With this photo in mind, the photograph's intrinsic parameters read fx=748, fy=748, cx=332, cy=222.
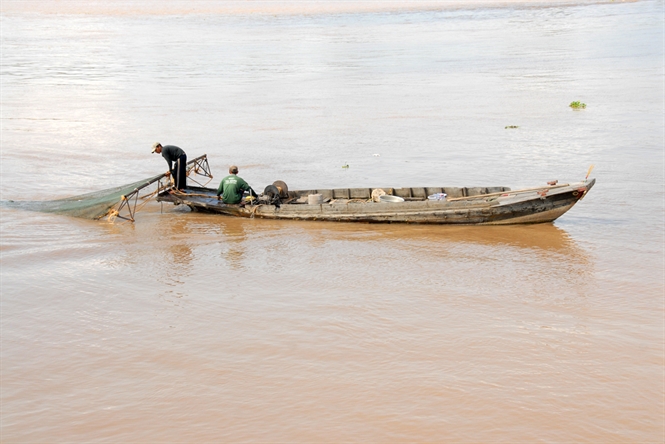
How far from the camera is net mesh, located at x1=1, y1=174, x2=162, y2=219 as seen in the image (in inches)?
505

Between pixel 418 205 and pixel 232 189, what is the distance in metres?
3.19

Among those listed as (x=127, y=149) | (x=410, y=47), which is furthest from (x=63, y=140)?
(x=410, y=47)

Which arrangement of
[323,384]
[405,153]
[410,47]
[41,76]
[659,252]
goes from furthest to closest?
[410,47]
[41,76]
[405,153]
[659,252]
[323,384]

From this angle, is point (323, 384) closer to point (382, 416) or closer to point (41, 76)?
point (382, 416)

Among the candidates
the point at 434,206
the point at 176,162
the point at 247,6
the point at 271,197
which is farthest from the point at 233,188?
the point at 247,6

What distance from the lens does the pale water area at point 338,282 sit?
22.9 feet

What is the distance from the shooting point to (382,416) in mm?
6859

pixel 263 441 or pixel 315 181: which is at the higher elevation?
pixel 315 181

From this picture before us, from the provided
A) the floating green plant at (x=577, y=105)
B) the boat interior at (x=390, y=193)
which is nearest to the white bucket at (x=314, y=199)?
the boat interior at (x=390, y=193)

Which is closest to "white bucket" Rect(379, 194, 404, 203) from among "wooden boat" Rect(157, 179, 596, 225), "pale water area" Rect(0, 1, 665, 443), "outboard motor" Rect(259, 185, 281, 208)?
"wooden boat" Rect(157, 179, 596, 225)

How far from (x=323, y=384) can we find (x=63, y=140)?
14257mm

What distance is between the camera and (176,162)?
1330 centimetres

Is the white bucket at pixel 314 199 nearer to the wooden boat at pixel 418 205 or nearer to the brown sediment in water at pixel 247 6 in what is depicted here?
the wooden boat at pixel 418 205

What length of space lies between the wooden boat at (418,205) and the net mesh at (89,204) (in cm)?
64
